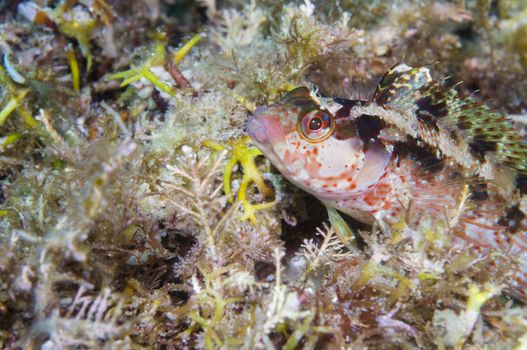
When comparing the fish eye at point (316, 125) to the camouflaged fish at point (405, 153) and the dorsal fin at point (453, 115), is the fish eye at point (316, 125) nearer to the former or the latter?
the camouflaged fish at point (405, 153)

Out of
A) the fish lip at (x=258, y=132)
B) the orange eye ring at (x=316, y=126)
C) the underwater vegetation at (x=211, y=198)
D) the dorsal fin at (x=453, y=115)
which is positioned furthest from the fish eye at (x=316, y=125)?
the dorsal fin at (x=453, y=115)

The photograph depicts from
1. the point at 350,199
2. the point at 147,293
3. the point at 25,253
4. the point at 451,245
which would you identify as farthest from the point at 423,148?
the point at 25,253

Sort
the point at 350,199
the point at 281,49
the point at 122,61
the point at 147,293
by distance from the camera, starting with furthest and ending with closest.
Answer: the point at 122,61
the point at 281,49
the point at 350,199
the point at 147,293

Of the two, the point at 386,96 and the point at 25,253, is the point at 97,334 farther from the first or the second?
the point at 386,96

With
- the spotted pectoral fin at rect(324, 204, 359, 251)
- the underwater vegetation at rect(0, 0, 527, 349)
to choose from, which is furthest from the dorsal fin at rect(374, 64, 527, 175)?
the spotted pectoral fin at rect(324, 204, 359, 251)

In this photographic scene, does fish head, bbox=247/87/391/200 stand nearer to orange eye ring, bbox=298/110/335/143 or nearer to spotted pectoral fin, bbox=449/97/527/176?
orange eye ring, bbox=298/110/335/143

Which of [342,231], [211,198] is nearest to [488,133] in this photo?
[342,231]

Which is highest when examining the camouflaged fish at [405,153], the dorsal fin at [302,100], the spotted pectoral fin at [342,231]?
the dorsal fin at [302,100]
